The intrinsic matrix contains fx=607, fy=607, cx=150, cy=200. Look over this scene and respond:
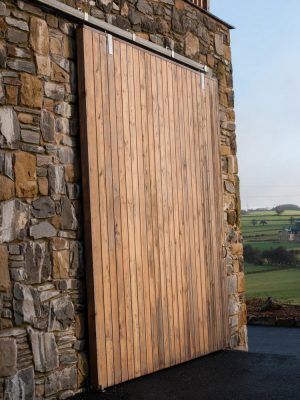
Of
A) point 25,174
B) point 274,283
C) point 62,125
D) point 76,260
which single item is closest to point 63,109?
point 62,125

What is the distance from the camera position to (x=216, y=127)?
738 cm

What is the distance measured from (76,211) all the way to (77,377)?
1448 mm

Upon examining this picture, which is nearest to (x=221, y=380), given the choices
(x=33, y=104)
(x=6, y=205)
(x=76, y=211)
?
(x=76, y=211)

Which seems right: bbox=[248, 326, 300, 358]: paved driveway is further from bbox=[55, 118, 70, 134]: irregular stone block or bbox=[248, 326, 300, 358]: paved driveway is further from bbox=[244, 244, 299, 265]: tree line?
bbox=[244, 244, 299, 265]: tree line

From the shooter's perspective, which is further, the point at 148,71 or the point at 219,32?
the point at 219,32

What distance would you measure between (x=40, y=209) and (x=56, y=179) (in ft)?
1.07

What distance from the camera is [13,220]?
4.82 m

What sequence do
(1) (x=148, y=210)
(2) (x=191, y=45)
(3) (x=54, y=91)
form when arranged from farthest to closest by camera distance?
(2) (x=191, y=45)
(1) (x=148, y=210)
(3) (x=54, y=91)

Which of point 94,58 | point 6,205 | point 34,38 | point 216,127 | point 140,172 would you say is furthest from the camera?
point 216,127

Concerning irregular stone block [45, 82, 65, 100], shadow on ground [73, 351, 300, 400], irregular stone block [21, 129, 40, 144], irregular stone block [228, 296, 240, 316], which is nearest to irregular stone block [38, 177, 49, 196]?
irregular stone block [21, 129, 40, 144]

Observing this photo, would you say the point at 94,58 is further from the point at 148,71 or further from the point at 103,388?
the point at 103,388

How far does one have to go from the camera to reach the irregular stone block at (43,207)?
5035 mm

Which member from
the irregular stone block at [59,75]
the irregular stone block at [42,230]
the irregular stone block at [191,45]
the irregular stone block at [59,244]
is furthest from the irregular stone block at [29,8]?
the irregular stone block at [191,45]

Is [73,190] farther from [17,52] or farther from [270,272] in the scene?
[270,272]
